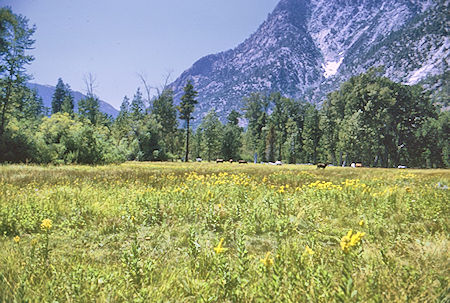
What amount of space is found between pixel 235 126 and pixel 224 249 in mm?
71483

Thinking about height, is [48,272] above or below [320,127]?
below

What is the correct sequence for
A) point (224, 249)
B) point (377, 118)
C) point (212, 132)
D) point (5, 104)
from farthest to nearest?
point (212, 132) → point (377, 118) → point (5, 104) → point (224, 249)

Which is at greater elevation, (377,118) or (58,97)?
(58,97)

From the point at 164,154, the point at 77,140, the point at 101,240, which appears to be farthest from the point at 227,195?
the point at 164,154

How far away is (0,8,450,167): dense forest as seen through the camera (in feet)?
70.8

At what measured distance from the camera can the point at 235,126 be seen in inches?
2874

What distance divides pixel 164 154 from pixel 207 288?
1618 inches

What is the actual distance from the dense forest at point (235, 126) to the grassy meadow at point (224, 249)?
63.0ft

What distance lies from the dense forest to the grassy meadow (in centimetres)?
1920

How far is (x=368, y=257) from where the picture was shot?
8.80ft

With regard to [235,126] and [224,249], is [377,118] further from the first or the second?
[224,249]

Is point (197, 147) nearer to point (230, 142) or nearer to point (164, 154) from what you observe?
point (230, 142)

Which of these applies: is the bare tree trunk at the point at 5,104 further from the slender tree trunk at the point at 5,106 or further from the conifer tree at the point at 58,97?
the conifer tree at the point at 58,97

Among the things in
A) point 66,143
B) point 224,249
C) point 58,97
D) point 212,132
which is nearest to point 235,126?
point 212,132
